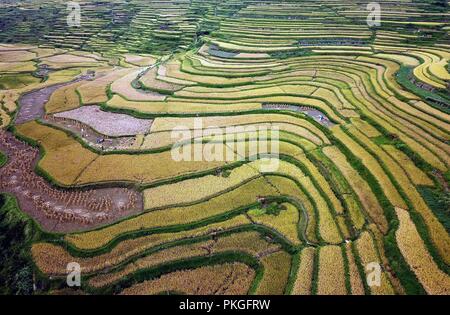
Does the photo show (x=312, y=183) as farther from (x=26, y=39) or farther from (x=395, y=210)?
(x=26, y=39)

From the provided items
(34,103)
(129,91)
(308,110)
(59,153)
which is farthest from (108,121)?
(308,110)

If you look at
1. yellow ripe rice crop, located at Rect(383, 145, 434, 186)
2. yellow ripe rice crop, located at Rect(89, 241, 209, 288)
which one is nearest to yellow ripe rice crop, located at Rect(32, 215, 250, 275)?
yellow ripe rice crop, located at Rect(89, 241, 209, 288)

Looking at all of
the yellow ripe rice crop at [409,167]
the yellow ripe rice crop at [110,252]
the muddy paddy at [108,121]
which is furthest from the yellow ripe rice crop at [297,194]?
the muddy paddy at [108,121]

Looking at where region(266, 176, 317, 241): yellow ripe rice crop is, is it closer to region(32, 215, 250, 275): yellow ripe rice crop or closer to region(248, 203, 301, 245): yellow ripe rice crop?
region(248, 203, 301, 245): yellow ripe rice crop

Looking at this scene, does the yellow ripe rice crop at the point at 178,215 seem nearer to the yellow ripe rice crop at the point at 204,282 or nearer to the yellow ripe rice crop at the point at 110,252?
the yellow ripe rice crop at the point at 110,252

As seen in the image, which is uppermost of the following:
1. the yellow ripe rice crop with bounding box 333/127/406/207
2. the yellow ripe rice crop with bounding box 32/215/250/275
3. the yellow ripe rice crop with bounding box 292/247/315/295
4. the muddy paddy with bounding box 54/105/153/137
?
the yellow ripe rice crop with bounding box 333/127/406/207
